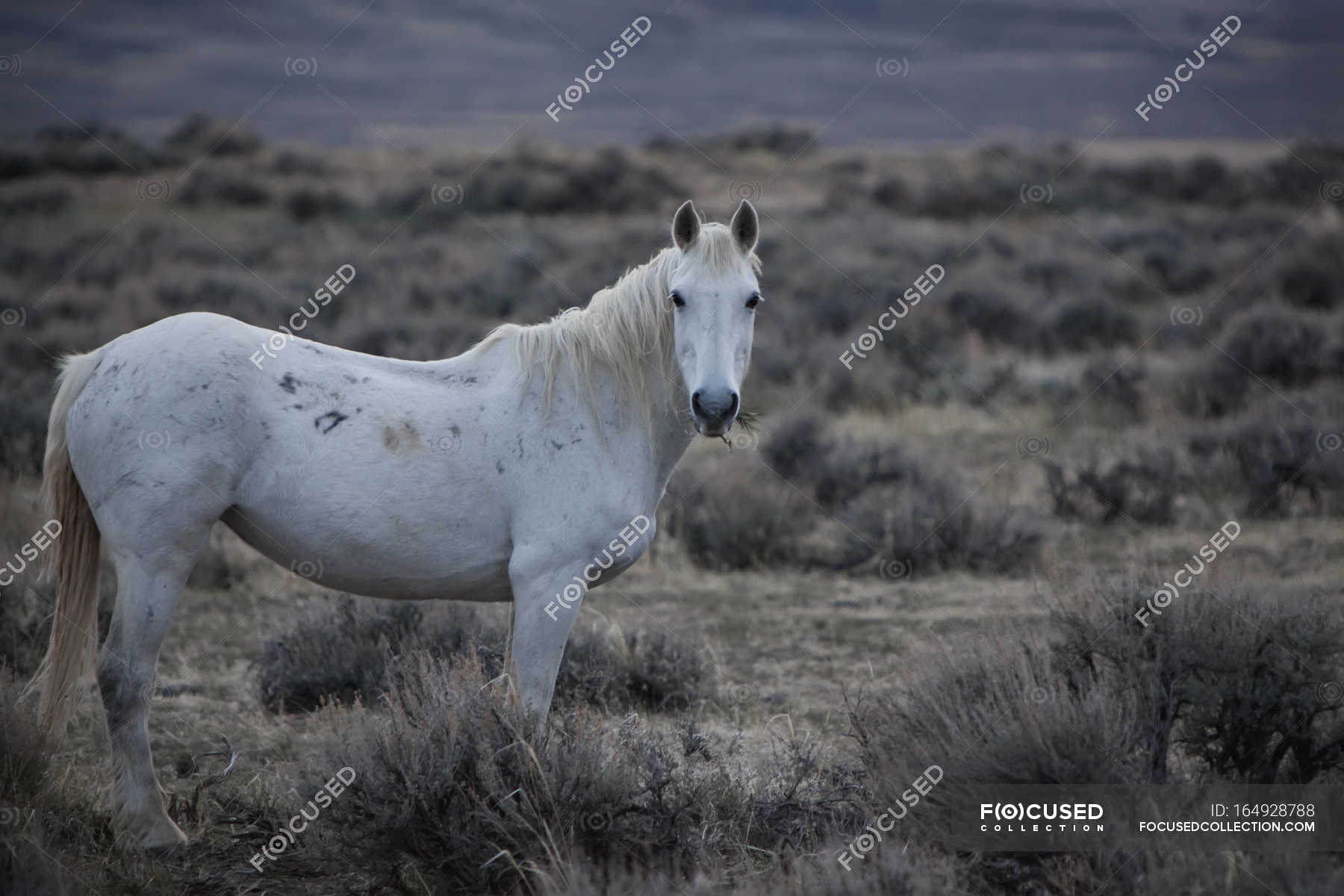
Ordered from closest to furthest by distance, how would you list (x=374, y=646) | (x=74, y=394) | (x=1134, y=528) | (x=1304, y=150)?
(x=74, y=394) → (x=374, y=646) → (x=1134, y=528) → (x=1304, y=150)

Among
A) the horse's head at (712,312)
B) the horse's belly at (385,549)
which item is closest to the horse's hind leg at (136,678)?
the horse's belly at (385,549)

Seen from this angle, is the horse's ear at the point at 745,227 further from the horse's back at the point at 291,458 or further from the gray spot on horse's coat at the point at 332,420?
the gray spot on horse's coat at the point at 332,420

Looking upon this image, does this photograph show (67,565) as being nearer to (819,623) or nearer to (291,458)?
(291,458)

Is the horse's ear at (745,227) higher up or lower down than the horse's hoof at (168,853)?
higher up

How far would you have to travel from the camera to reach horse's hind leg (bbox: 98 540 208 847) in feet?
12.9

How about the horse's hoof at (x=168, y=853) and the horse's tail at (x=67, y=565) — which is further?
the horse's tail at (x=67, y=565)

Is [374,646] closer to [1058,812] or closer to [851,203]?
[1058,812]

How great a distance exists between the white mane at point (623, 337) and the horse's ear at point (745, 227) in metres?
0.06

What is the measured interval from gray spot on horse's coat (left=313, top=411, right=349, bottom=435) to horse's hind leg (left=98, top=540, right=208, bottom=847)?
0.66 meters

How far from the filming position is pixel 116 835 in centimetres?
A: 387

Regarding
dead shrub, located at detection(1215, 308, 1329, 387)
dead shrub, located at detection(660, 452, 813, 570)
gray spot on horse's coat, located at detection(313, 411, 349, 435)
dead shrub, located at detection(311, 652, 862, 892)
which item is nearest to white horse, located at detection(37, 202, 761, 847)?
gray spot on horse's coat, located at detection(313, 411, 349, 435)

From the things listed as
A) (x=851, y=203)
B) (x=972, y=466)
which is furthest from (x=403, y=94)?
(x=972, y=466)

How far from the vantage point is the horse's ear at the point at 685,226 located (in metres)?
4.17

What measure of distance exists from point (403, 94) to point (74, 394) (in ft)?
384
